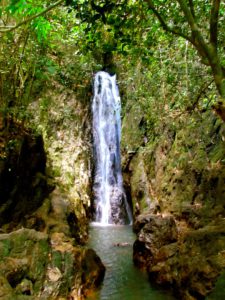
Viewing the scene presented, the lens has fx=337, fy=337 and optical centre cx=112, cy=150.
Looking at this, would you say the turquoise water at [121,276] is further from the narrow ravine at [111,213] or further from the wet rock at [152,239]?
the wet rock at [152,239]

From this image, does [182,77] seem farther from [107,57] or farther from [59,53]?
[107,57]

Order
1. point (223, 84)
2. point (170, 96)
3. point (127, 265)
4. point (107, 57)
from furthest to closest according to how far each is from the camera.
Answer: point (107, 57), point (170, 96), point (127, 265), point (223, 84)

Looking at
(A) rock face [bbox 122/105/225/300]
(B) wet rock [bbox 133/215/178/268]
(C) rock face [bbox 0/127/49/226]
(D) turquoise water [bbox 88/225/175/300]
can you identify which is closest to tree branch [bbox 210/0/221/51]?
(A) rock face [bbox 122/105/225/300]

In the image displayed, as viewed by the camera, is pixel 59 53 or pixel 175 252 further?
pixel 59 53

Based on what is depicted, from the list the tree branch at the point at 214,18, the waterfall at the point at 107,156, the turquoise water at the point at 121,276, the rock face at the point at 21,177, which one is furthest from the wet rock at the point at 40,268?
the waterfall at the point at 107,156

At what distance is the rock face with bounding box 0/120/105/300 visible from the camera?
556 centimetres

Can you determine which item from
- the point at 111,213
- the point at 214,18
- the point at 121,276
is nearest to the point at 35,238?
the point at 121,276

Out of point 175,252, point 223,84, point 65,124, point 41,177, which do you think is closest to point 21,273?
point 175,252

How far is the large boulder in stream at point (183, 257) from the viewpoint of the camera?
20.2 feet

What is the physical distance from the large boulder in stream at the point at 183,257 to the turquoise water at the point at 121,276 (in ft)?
0.85

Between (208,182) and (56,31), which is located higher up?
(56,31)

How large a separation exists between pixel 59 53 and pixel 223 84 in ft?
40.2

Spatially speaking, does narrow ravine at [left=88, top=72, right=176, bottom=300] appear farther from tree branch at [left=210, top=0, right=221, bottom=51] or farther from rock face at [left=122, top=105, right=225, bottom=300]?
tree branch at [left=210, top=0, right=221, bottom=51]

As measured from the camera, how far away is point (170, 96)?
34.7 ft
